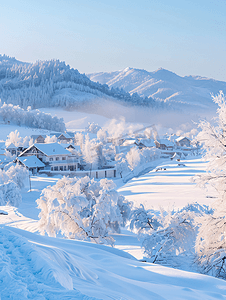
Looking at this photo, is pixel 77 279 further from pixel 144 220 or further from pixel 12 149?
pixel 12 149

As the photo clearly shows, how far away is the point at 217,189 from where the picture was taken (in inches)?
346

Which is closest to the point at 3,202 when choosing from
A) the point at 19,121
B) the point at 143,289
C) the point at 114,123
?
the point at 143,289

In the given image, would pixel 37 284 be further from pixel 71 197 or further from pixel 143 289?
pixel 71 197

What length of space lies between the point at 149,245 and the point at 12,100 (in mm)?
204330

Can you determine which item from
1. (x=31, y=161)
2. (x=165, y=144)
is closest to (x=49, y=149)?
(x=31, y=161)

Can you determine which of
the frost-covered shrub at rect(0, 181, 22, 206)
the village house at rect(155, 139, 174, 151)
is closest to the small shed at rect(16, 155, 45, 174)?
the frost-covered shrub at rect(0, 181, 22, 206)

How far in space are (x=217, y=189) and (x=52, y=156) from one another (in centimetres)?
4583

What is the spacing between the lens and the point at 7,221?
17094 mm

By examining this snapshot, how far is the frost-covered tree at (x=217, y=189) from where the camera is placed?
28.1ft

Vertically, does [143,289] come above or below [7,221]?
above

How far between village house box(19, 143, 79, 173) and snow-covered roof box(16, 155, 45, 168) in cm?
116

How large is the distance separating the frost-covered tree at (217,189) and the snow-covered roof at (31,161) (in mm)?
44163

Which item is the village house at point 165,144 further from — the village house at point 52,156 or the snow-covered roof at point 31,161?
the snow-covered roof at point 31,161

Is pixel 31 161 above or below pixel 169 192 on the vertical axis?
above
